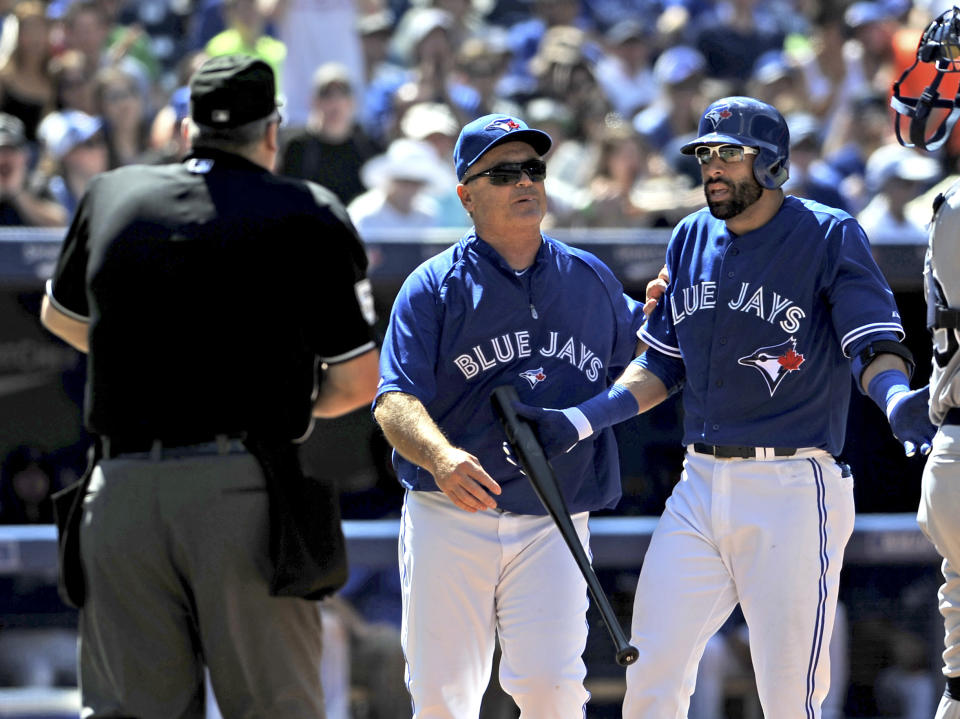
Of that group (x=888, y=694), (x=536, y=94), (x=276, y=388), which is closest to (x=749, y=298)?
(x=276, y=388)

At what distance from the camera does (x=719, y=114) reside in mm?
3795

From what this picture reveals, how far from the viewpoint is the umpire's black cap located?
345cm

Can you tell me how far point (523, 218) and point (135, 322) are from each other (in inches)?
40.5

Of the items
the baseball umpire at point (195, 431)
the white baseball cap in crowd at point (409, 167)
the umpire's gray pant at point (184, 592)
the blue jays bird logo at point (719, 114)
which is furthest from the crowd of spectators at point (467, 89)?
the umpire's gray pant at point (184, 592)

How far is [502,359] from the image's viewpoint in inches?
150

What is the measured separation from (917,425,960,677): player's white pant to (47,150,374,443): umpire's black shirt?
1.38 meters

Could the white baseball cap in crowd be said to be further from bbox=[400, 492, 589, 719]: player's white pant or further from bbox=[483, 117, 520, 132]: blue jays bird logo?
bbox=[400, 492, 589, 719]: player's white pant

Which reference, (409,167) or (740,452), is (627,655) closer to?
(740,452)

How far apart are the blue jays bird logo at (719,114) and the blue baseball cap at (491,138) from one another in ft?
1.37

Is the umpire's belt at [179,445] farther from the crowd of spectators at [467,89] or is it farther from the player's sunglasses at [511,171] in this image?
the crowd of spectators at [467,89]

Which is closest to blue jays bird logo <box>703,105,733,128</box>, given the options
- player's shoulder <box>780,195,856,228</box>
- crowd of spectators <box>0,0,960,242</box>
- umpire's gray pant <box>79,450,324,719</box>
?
player's shoulder <box>780,195,856,228</box>

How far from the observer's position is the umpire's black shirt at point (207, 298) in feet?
10.9

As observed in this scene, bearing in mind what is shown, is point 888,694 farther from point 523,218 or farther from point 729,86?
point 729,86

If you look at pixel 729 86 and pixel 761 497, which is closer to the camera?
pixel 761 497
